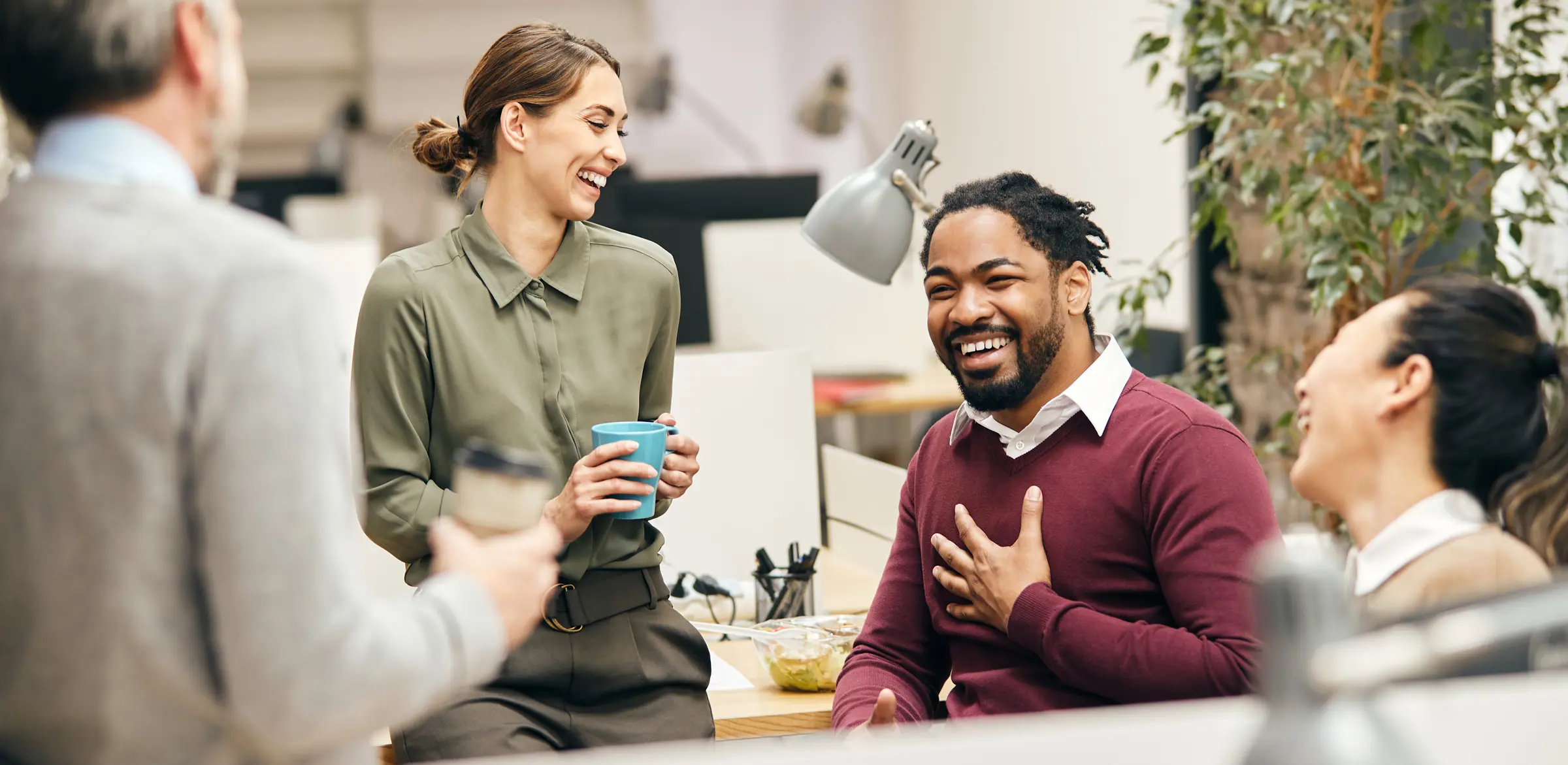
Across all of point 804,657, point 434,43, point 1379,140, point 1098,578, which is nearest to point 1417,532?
point 1098,578

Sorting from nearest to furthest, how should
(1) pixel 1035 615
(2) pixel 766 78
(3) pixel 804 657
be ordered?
(1) pixel 1035 615, (3) pixel 804 657, (2) pixel 766 78

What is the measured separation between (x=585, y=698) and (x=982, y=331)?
71 cm

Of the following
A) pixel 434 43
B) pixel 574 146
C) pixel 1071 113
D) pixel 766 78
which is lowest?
pixel 574 146

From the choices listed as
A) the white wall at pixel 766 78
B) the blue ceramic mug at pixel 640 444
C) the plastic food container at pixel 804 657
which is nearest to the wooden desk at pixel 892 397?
the white wall at pixel 766 78

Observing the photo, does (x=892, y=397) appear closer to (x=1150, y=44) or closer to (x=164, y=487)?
(x=1150, y=44)

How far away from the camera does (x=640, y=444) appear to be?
1767 mm

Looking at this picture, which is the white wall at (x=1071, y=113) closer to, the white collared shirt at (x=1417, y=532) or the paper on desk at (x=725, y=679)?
the paper on desk at (x=725, y=679)

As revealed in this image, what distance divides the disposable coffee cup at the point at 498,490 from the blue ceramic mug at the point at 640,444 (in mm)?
776

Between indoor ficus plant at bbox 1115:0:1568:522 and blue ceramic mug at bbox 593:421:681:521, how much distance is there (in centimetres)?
142

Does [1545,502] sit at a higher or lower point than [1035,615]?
higher

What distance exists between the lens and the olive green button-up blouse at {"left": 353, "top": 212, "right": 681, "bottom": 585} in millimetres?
1847

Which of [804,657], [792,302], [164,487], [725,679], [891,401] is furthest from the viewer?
[792,302]

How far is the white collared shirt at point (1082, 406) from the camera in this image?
177 cm

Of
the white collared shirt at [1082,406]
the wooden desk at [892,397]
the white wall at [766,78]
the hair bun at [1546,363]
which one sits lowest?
the wooden desk at [892,397]
